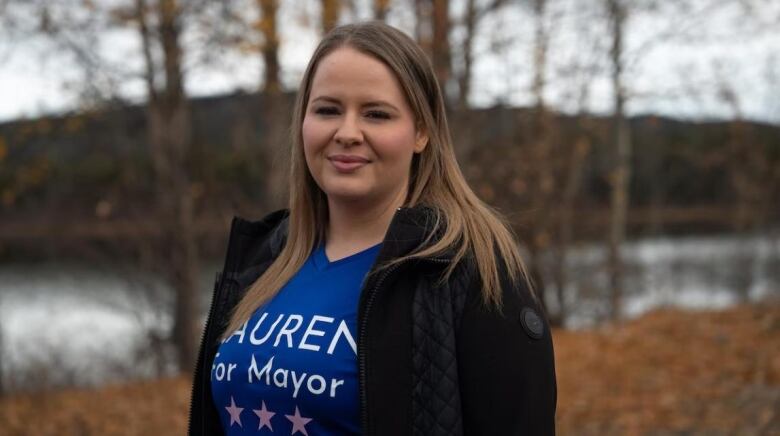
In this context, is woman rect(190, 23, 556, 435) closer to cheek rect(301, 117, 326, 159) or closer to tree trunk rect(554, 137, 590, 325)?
cheek rect(301, 117, 326, 159)

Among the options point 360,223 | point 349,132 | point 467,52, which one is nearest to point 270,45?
point 467,52

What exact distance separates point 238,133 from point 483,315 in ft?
31.1

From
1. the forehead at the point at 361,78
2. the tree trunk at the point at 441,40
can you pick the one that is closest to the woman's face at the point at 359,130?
the forehead at the point at 361,78

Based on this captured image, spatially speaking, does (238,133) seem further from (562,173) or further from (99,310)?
(562,173)

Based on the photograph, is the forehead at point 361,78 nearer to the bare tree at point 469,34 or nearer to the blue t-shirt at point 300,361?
the blue t-shirt at point 300,361

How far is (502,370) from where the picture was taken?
5.34ft

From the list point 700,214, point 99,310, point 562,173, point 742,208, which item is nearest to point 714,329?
point 562,173

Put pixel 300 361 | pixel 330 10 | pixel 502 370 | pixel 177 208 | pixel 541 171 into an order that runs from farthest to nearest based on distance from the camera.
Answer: pixel 541 171, pixel 177 208, pixel 330 10, pixel 300 361, pixel 502 370

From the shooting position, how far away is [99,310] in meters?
12.7

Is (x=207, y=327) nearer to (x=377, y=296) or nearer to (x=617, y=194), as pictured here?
(x=377, y=296)

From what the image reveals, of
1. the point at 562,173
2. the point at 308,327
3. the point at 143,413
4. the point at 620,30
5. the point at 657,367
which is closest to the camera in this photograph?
the point at 308,327

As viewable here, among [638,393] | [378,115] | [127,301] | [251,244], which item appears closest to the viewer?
[378,115]

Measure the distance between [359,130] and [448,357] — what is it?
540 mm

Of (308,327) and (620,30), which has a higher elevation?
(620,30)
